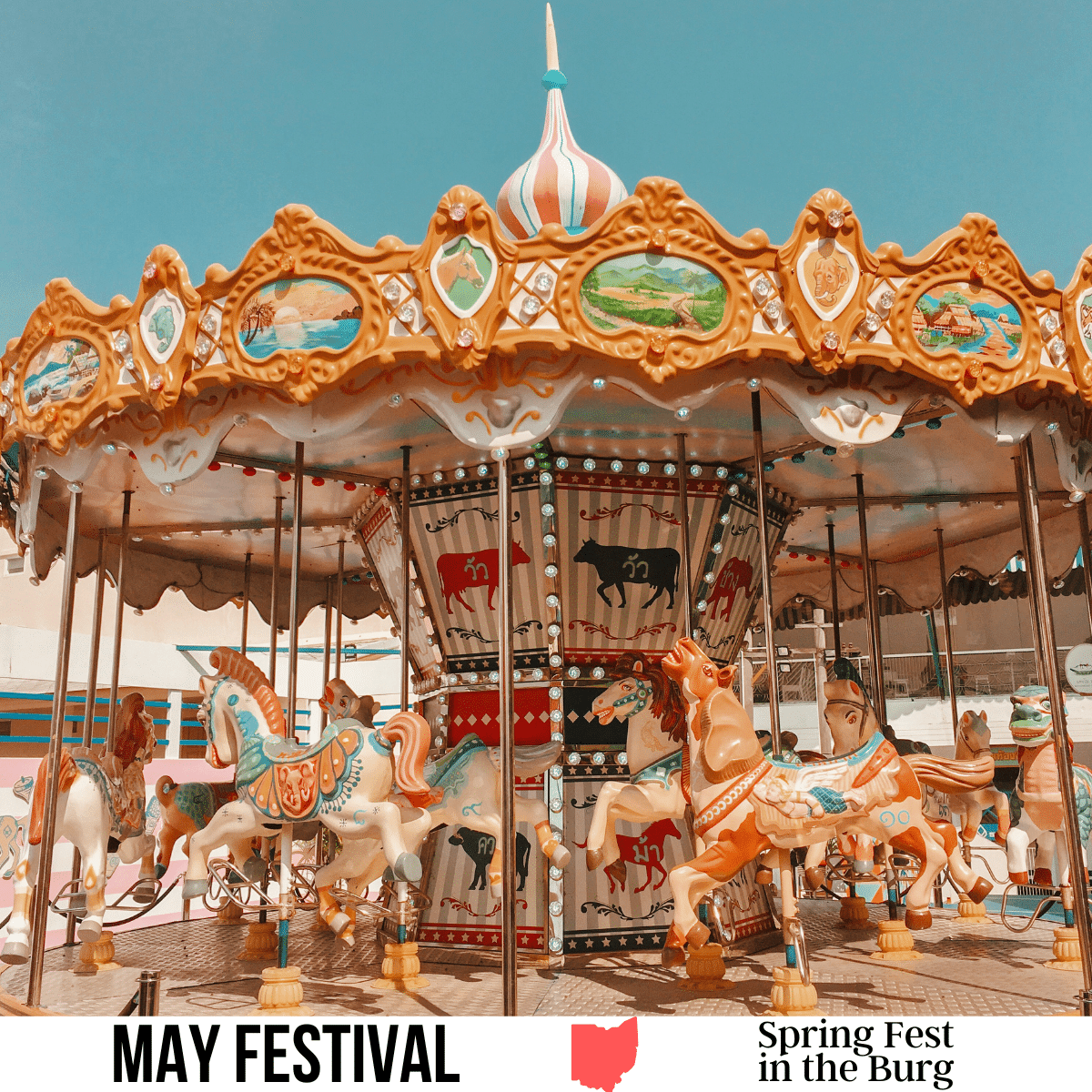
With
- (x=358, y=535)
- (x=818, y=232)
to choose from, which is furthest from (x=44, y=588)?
(x=818, y=232)

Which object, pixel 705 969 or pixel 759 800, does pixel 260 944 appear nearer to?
pixel 705 969

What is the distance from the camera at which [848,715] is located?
738 centimetres

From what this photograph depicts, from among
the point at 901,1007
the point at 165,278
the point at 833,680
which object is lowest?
the point at 901,1007

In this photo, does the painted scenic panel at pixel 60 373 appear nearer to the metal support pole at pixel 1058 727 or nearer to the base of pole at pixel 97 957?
the base of pole at pixel 97 957

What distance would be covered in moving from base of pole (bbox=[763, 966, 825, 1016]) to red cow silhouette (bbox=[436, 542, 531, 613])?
313 cm

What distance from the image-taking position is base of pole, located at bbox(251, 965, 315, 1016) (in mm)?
5207

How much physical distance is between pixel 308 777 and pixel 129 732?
9.22 feet

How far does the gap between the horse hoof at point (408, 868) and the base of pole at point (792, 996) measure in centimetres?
186

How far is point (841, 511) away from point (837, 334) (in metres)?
4.32

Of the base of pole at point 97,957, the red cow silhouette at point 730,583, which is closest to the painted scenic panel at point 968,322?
the red cow silhouette at point 730,583

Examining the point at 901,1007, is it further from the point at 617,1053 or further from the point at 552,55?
the point at 552,55

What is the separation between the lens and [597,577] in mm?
7117

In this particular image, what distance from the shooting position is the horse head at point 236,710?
19.3 feet

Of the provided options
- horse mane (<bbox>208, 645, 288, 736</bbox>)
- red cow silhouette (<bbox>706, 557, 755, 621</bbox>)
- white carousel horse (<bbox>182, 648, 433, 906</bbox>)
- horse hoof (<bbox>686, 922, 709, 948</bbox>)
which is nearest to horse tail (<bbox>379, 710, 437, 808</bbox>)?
white carousel horse (<bbox>182, 648, 433, 906</bbox>)
